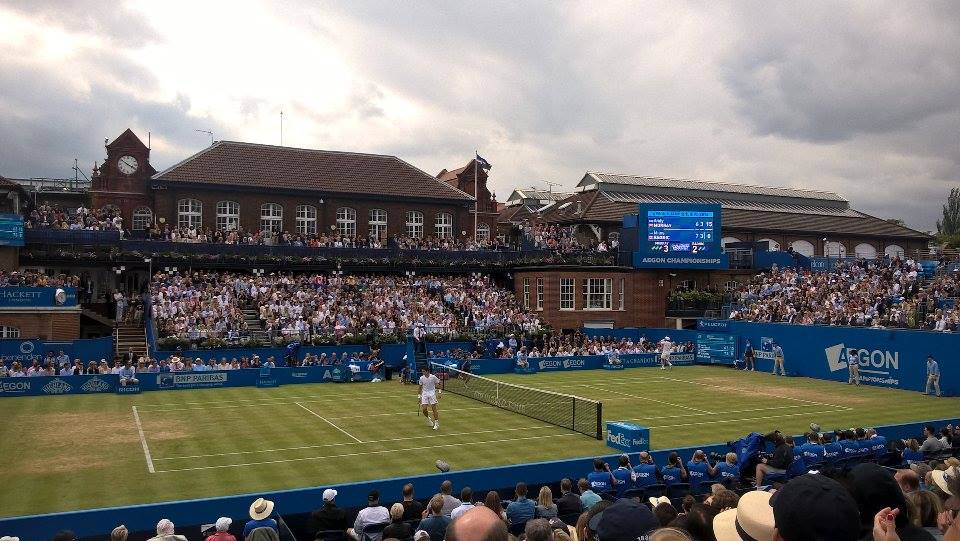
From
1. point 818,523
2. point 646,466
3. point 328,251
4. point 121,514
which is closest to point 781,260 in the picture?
point 328,251

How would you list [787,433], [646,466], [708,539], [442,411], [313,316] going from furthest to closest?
[313,316]
[442,411]
[787,433]
[646,466]
[708,539]

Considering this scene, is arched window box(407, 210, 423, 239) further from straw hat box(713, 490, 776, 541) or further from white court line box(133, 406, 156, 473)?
straw hat box(713, 490, 776, 541)

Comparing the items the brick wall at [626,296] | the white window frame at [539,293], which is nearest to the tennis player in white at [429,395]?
the white window frame at [539,293]

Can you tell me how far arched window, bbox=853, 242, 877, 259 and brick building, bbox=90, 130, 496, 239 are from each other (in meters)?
37.1

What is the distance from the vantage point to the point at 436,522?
1091 centimetres

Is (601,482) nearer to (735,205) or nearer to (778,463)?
(778,463)

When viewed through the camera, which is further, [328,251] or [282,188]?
[282,188]

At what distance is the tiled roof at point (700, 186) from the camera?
2853 inches

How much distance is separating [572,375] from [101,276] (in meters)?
31.1

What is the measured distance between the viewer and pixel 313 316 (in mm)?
45406

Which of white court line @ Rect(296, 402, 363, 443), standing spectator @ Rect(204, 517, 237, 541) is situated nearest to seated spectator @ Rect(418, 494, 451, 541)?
standing spectator @ Rect(204, 517, 237, 541)

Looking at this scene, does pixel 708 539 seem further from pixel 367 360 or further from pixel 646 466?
pixel 367 360

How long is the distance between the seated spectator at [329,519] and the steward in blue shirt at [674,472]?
6.68m

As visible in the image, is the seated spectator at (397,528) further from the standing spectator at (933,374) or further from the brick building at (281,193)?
the brick building at (281,193)
